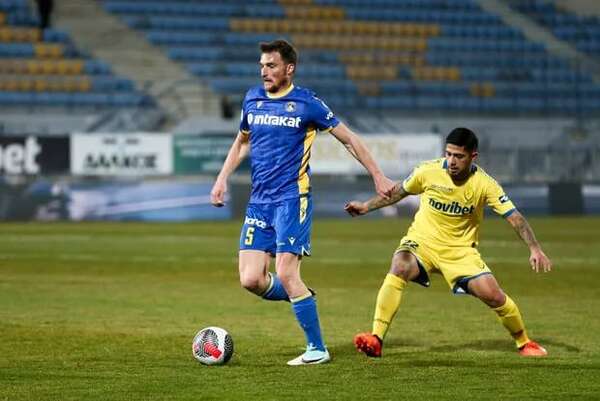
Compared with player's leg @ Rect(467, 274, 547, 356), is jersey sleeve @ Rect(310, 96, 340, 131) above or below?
above

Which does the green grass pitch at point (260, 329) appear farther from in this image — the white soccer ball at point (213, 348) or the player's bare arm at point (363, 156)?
the player's bare arm at point (363, 156)

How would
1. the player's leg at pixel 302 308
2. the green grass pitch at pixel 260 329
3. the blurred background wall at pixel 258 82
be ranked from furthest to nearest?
the blurred background wall at pixel 258 82 → the player's leg at pixel 302 308 → the green grass pitch at pixel 260 329

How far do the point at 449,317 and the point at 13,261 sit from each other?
9057 mm

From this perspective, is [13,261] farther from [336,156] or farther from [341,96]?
[341,96]

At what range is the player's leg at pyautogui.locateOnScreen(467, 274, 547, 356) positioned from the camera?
920 centimetres

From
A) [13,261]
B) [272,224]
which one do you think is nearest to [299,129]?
[272,224]

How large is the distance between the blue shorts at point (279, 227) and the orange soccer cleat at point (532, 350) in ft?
6.16

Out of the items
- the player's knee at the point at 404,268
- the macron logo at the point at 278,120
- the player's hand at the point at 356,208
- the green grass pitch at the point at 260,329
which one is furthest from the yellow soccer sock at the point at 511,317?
the macron logo at the point at 278,120

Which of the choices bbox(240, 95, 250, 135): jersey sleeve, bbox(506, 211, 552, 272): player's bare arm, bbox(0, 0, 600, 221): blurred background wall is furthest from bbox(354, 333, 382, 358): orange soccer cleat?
bbox(0, 0, 600, 221): blurred background wall

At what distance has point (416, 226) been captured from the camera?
956 cm

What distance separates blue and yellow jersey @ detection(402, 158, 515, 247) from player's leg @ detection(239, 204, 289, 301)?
116 centimetres

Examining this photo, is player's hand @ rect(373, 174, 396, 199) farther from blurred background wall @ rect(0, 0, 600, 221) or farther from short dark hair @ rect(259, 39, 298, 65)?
blurred background wall @ rect(0, 0, 600, 221)

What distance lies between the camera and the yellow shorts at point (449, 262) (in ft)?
30.4

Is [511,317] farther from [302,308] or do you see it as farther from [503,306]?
[302,308]
